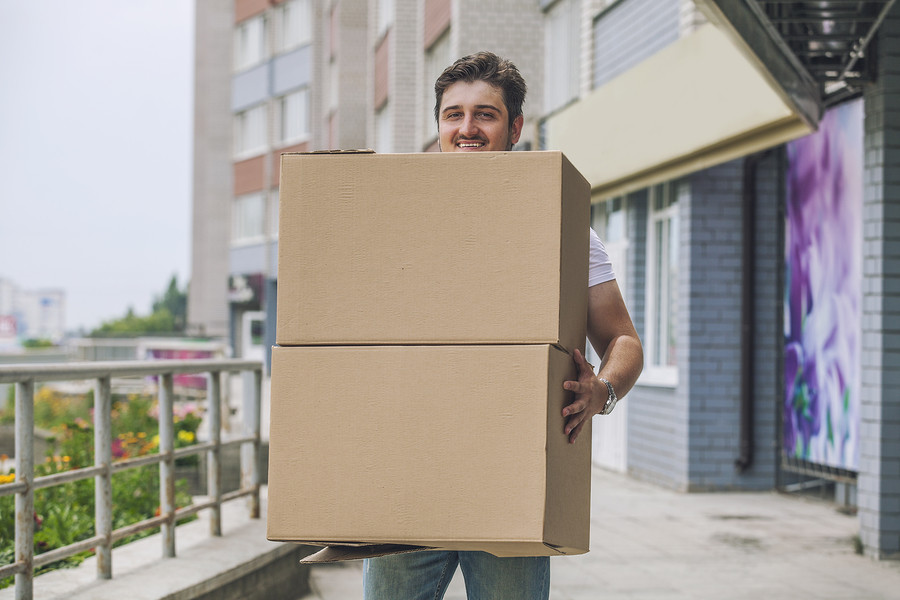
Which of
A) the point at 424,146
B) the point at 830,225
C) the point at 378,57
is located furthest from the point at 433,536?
the point at 378,57

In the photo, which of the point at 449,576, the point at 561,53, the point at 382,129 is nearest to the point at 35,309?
the point at 382,129

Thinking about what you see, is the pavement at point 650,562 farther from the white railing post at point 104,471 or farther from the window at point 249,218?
the window at point 249,218

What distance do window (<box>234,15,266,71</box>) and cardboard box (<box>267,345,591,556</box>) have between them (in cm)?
3858

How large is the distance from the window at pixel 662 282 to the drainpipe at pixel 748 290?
2.21ft

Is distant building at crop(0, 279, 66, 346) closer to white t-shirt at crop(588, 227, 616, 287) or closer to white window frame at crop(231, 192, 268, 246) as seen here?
white window frame at crop(231, 192, 268, 246)

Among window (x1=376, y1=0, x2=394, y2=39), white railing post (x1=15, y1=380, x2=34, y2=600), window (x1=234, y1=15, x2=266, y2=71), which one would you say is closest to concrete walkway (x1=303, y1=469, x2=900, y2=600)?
white railing post (x1=15, y1=380, x2=34, y2=600)

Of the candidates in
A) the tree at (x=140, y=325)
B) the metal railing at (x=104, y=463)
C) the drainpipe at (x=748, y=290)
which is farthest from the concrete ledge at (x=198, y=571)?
the tree at (x=140, y=325)

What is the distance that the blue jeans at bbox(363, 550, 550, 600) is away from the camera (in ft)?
7.80

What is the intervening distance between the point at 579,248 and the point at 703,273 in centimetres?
803

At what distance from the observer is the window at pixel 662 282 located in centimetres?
1070

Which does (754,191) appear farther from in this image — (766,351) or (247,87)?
(247,87)

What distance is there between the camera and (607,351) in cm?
245

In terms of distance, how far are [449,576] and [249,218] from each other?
37605 millimetres

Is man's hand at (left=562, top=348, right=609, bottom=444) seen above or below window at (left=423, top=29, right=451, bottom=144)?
below
